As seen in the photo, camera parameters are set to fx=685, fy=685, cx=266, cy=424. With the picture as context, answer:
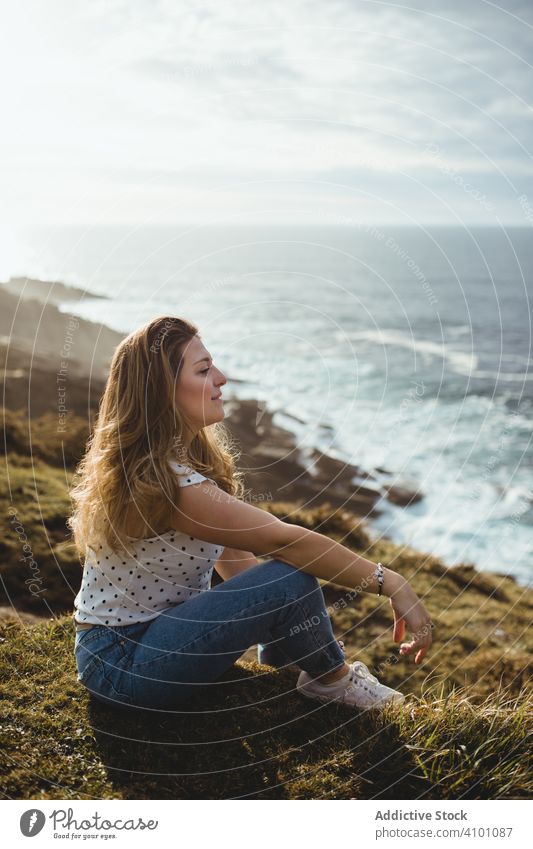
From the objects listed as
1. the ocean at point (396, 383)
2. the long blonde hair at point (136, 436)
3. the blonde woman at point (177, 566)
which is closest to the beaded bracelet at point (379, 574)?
the blonde woman at point (177, 566)

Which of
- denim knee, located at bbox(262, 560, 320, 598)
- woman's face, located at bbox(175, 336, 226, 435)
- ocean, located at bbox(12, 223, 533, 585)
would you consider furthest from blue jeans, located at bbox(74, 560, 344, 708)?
ocean, located at bbox(12, 223, 533, 585)

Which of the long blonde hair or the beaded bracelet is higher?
the long blonde hair

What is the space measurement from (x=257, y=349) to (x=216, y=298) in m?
7.26

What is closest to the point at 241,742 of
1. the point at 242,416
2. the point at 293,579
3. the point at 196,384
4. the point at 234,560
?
the point at 293,579

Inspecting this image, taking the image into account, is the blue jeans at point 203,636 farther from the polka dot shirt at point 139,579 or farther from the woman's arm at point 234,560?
the woman's arm at point 234,560

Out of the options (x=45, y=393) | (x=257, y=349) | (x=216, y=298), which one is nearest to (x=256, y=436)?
(x=45, y=393)

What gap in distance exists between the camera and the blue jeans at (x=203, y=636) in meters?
2.82

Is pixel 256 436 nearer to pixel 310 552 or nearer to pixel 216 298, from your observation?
pixel 310 552

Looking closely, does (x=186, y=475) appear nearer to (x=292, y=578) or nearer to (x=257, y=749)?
(x=292, y=578)

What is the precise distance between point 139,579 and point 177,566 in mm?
182

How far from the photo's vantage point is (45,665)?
11.4 ft

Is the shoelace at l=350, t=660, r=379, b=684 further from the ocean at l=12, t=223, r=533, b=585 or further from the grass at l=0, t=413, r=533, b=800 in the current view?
the ocean at l=12, t=223, r=533, b=585

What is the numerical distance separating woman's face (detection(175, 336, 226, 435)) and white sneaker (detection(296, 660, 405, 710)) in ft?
4.35

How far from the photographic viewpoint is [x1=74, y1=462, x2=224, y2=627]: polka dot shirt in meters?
2.93
